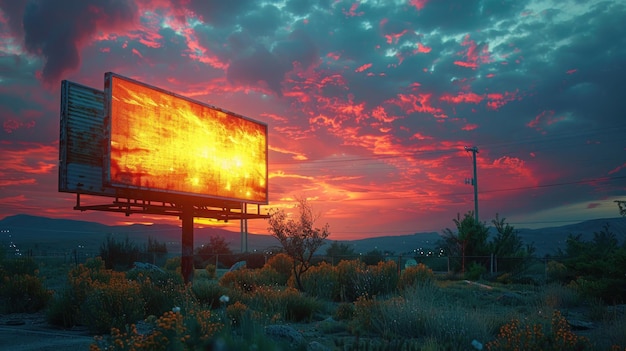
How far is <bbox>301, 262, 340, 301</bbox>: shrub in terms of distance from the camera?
2191cm

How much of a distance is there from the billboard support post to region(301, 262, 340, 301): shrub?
479 cm

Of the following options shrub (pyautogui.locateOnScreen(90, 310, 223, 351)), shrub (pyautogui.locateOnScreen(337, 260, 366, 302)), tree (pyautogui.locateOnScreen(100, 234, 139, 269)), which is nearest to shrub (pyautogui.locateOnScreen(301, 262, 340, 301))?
shrub (pyautogui.locateOnScreen(337, 260, 366, 302))

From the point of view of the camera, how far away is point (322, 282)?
2258 cm

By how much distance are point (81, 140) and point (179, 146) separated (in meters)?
3.64

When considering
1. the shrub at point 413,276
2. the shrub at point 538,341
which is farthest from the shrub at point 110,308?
the shrub at point 413,276

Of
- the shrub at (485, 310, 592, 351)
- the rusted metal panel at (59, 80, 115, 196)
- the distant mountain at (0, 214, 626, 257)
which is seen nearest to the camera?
the shrub at (485, 310, 592, 351)

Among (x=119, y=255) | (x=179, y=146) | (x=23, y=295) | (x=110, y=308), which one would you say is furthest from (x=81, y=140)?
(x=119, y=255)

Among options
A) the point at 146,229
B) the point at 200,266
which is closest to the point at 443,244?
the point at 200,266

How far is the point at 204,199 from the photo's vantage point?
85.2 ft

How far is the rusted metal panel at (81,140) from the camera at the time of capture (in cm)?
2188

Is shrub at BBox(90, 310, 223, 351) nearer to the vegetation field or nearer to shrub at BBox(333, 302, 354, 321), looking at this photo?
the vegetation field

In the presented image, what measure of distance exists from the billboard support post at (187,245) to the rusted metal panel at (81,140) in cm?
380

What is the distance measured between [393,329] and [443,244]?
3544cm

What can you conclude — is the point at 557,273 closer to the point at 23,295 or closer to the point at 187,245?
the point at 187,245
